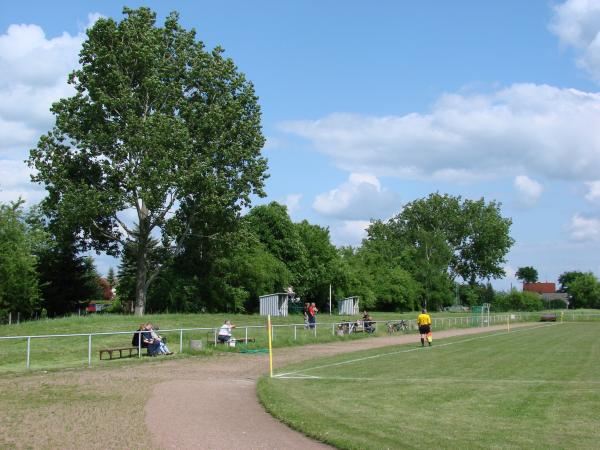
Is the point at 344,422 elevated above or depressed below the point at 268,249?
below

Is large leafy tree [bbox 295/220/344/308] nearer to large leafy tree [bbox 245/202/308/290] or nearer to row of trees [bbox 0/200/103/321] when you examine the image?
large leafy tree [bbox 245/202/308/290]

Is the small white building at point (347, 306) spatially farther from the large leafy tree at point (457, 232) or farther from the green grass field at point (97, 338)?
the large leafy tree at point (457, 232)

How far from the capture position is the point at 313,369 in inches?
710

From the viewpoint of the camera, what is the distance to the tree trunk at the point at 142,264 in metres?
40.9

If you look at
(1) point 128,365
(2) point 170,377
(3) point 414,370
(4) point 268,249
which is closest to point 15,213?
(4) point 268,249

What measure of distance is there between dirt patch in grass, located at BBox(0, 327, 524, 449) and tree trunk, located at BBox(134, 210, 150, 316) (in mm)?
23300

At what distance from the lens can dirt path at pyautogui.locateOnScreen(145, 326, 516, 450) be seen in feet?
28.2

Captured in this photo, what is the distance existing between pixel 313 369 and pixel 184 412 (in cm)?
754

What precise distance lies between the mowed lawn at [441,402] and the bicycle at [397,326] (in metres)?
19.0

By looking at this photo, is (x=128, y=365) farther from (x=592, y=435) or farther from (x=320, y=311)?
(x=320, y=311)

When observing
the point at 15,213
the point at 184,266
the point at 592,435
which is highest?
the point at 15,213

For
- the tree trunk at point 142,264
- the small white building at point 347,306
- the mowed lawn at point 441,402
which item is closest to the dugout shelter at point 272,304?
the tree trunk at point 142,264

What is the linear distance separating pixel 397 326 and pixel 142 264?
17.0 metres

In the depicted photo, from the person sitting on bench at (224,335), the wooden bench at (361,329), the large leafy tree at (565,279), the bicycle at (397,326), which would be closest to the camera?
the person sitting on bench at (224,335)
